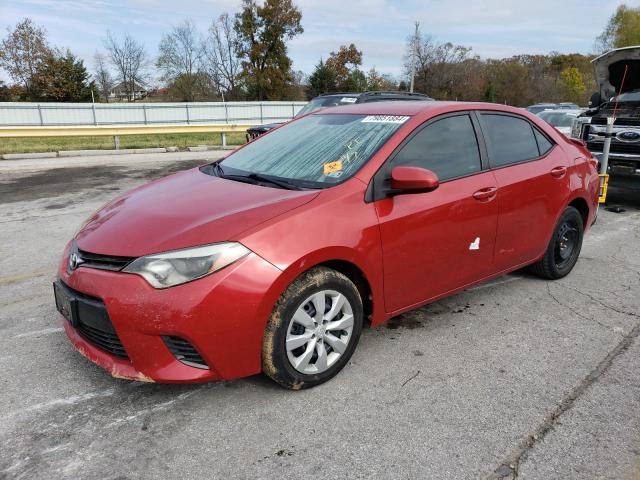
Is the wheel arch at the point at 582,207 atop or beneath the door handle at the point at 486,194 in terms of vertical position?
beneath

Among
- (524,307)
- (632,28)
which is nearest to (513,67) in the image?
(632,28)

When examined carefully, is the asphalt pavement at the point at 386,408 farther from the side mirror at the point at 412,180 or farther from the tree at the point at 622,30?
the tree at the point at 622,30

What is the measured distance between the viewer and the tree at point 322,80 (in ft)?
170

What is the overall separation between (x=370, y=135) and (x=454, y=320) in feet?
5.02

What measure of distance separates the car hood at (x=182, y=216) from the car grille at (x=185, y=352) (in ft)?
1.48

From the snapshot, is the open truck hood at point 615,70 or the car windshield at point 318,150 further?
the open truck hood at point 615,70

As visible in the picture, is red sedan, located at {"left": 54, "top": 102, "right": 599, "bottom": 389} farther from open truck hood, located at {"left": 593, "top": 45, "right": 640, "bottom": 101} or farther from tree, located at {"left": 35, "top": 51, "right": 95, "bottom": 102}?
tree, located at {"left": 35, "top": 51, "right": 95, "bottom": 102}

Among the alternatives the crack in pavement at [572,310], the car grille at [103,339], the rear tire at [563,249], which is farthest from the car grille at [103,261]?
the rear tire at [563,249]

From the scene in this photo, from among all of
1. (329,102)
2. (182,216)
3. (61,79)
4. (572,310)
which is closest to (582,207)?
(572,310)

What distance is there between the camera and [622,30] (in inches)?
2505

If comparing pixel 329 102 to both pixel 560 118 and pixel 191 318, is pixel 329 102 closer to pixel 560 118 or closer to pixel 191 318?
pixel 560 118

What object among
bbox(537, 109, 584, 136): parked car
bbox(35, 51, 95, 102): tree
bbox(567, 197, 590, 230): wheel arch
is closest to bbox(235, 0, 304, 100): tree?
bbox(35, 51, 95, 102): tree

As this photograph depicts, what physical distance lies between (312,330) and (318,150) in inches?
50.9

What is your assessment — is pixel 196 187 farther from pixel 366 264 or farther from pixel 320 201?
pixel 366 264
